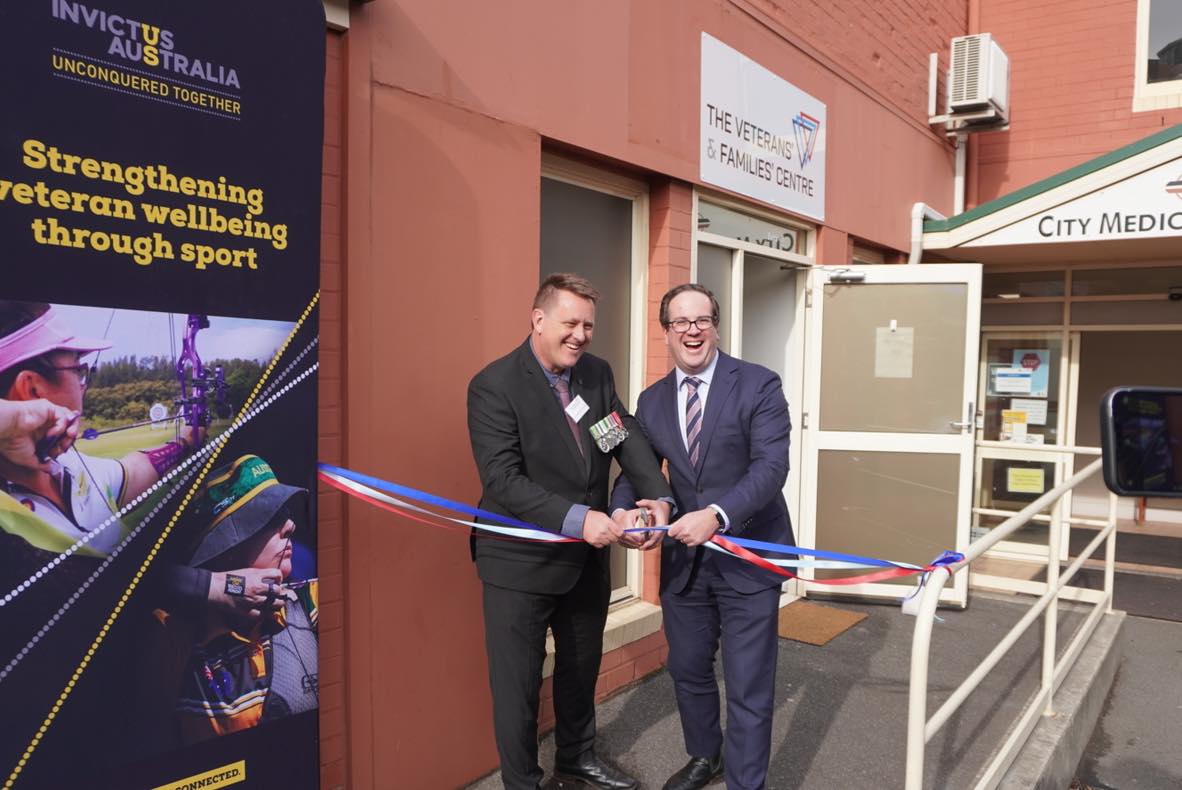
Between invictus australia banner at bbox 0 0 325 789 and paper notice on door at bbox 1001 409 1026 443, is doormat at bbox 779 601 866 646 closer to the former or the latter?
invictus australia banner at bbox 0 0 325 789

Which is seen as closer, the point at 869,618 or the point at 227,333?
the point at 227,333

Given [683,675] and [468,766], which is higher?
[683,675]

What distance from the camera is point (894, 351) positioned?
19.4 ft

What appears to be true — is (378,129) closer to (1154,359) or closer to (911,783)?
(911,783)

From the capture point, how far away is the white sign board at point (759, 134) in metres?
4.57

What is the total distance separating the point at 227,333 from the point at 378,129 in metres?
0.99

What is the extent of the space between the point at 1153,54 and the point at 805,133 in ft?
15.6

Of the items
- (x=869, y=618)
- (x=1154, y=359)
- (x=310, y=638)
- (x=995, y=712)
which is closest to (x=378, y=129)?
(x=310, y=638)

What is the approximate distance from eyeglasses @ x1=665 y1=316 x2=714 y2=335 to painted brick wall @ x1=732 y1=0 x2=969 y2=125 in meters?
2.63

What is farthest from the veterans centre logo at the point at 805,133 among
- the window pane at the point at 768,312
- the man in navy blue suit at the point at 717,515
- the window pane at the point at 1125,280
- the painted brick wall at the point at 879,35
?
the window pane at the point at 1125,280

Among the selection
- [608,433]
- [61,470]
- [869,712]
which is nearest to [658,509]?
[608,433]

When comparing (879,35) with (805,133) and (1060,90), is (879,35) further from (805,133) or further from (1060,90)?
(1060,90)

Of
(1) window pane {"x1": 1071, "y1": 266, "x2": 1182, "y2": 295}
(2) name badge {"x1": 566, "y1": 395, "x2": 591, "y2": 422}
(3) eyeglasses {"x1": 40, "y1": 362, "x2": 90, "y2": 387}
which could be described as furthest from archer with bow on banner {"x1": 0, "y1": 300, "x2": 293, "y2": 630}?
(1) window pane {"x1": 1071, "y1": 266, "x2": 1182, "y2": 295}

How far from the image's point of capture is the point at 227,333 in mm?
2256
